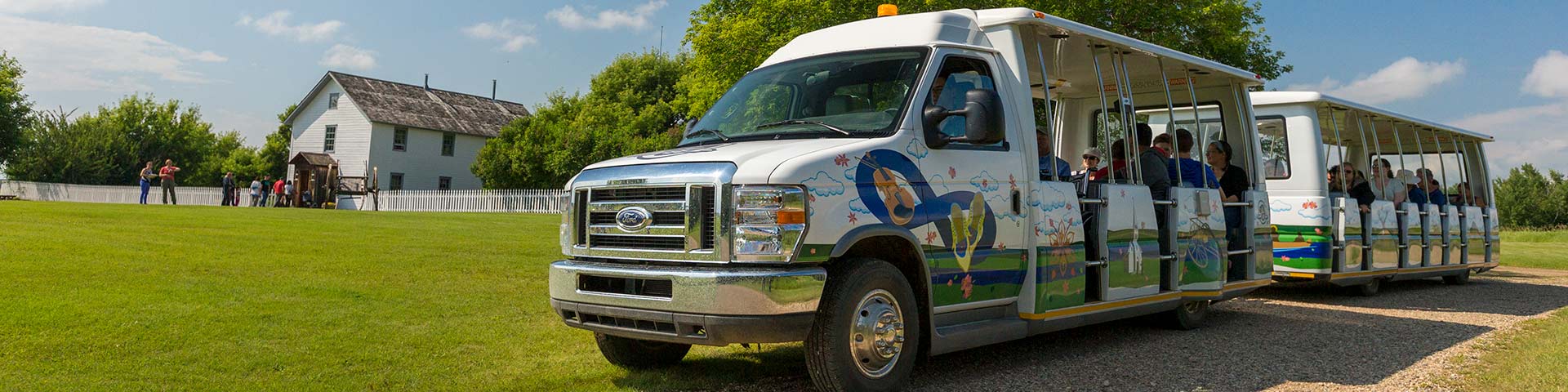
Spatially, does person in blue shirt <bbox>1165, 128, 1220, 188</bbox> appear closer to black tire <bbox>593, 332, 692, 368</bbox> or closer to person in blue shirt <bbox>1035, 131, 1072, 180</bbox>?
person in blue shirt <bbox>1035, 131, 1072, 180</bbox>

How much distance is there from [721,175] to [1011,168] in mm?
2244

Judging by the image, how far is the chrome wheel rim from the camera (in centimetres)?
567

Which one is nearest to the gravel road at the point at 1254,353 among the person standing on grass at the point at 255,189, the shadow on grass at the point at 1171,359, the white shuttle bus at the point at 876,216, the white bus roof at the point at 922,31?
the shadow on grass at the point at 1171,359

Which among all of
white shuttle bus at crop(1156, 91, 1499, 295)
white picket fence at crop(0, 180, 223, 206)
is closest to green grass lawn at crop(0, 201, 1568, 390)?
white shuttle bus at crop(1156, 91, 1499, 295)

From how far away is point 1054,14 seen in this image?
20375 mm

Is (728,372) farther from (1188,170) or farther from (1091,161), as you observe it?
(1188,170)

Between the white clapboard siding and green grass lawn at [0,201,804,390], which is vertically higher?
the white clapboard siding

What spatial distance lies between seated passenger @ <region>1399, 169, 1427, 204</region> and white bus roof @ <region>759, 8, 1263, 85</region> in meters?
9.42

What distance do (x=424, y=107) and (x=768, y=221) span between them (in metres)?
52.7

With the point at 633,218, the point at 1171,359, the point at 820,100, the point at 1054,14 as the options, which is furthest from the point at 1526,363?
the point at 1054,14

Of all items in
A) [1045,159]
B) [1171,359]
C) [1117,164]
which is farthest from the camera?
[1117,164]

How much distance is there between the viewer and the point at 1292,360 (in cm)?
772

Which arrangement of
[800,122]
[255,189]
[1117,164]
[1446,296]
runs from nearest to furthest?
[800,122] < [1117,164] < [1446,296] < [255,189]

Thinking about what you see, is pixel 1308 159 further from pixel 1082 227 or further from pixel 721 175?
pixel 721 175
